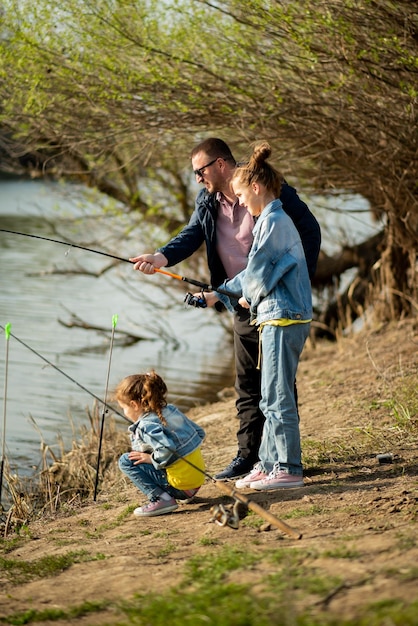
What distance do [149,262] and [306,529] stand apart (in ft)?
5.72

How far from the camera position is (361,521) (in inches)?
171

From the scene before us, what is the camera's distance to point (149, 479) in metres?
5.15

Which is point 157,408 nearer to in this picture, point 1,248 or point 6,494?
point 6,494

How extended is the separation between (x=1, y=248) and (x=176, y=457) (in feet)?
49.3

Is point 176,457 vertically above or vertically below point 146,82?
below

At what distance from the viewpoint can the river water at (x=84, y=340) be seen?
9.48m

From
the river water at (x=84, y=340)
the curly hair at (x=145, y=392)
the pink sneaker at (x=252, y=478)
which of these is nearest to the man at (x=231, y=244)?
the pink sneaker at (x=252, y=478)

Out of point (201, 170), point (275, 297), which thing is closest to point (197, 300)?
point (275, 297)

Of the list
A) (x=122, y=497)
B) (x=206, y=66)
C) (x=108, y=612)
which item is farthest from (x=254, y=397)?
(x=206, y=66)

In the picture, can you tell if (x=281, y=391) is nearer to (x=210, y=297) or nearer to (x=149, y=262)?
(x=210, y=297)

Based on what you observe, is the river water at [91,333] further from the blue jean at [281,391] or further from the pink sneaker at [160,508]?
the blue jean at [281,391]

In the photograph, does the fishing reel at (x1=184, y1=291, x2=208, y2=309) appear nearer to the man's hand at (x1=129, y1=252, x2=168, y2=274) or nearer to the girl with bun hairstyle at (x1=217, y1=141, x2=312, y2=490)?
the man's hand at (x1=129, y1=252, x2=168, y2=274)

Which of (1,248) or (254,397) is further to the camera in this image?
(1,248)

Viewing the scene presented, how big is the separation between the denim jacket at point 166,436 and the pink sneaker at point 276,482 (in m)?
0.38
